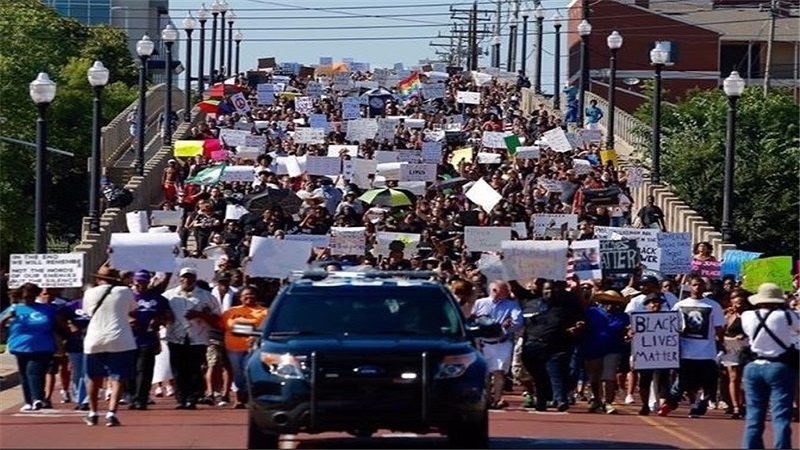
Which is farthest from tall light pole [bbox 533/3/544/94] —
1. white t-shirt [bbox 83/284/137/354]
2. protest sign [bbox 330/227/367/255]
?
white t-shirt [bbox 83/284/137/354]

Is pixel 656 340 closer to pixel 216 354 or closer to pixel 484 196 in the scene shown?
pixel 216 354

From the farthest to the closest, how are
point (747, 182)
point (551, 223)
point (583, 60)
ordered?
point (583, 60), point (747, 182), point (551, 223)

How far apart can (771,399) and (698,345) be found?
6571mm

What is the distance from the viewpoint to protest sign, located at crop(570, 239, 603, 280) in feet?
93.2

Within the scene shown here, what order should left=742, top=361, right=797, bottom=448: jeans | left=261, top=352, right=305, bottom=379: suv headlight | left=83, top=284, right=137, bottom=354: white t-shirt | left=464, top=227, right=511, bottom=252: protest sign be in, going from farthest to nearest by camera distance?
left=464, top=227, right=511, bottom=252: protest sign
left=83, top=284, right=137, bottom=354: white t-shirt
left=742, top=361, right=797, bottom=448: jeans
left=261, top=352, right=305, bottom=379: suv headlight

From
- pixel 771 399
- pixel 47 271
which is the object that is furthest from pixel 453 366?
pixel 47 271

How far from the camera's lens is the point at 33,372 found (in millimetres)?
22984

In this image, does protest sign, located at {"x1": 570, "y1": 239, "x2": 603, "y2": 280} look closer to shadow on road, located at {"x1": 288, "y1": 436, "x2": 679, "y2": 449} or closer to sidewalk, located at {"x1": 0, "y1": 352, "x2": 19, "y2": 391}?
sidewalk, located at {"x1": 0, "y1": 352, "x2": 19, "y2": 391}

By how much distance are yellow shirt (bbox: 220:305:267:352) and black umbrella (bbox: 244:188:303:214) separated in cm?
1416

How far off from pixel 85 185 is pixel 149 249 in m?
61.1

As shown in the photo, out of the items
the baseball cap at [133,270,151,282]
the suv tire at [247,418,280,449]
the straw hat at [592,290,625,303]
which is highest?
the baseball cap at [133,270,151,282]

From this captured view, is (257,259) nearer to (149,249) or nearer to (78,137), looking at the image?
(149,249)

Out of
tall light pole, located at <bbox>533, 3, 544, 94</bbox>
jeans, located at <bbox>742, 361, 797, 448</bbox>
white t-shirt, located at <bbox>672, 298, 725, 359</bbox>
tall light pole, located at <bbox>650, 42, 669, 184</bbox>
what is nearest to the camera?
jeans, located at <bbox>742, 361, 797, 448</bbox>

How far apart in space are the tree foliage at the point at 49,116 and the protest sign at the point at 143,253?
46399 millimetres
